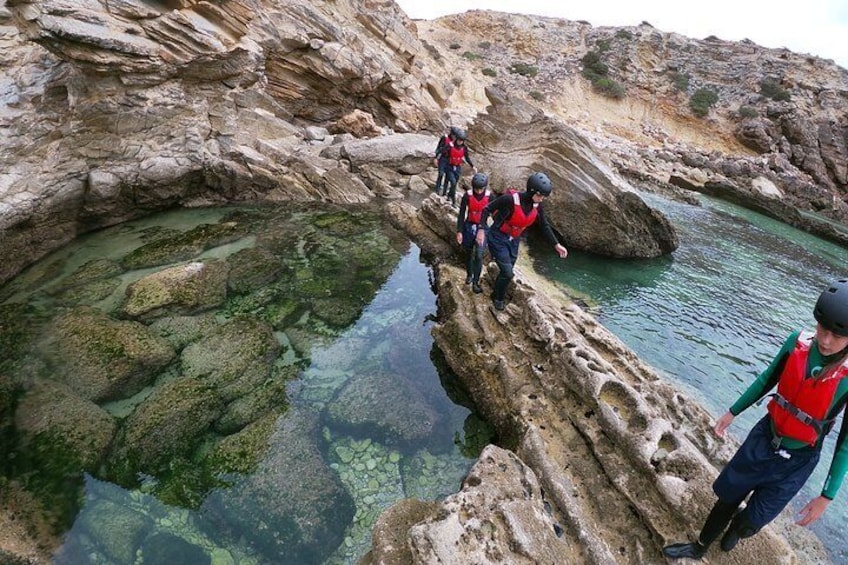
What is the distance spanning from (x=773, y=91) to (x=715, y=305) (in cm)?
4912

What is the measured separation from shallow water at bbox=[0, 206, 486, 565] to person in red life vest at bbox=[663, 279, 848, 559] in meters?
3.42

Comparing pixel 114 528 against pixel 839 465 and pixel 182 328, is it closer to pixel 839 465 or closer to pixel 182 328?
pixel 182 328

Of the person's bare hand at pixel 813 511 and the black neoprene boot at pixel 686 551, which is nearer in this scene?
the person's bare hand at pixel 813 511

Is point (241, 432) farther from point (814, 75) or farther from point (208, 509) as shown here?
point (814, 75)

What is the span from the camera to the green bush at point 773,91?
45375 millimetres

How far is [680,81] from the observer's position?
51.2 meters

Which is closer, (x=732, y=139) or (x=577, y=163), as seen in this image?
(x=577, y=163)

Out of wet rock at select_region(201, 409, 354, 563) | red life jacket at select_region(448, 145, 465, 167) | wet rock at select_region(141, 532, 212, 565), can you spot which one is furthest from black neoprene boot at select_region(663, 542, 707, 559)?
red life jacket at select_region(448, 145, 465, 167)

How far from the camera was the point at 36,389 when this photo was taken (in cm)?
672

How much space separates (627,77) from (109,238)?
58593 mm

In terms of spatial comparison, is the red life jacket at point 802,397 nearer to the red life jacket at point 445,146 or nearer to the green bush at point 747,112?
the red life jacket at point 445,146

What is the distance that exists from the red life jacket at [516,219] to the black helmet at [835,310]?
187 inches

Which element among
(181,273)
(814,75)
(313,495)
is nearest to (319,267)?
(181,273)

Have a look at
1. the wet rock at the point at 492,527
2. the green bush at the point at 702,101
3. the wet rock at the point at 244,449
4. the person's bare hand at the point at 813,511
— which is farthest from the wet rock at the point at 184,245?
the green bush at the point at 702,101
